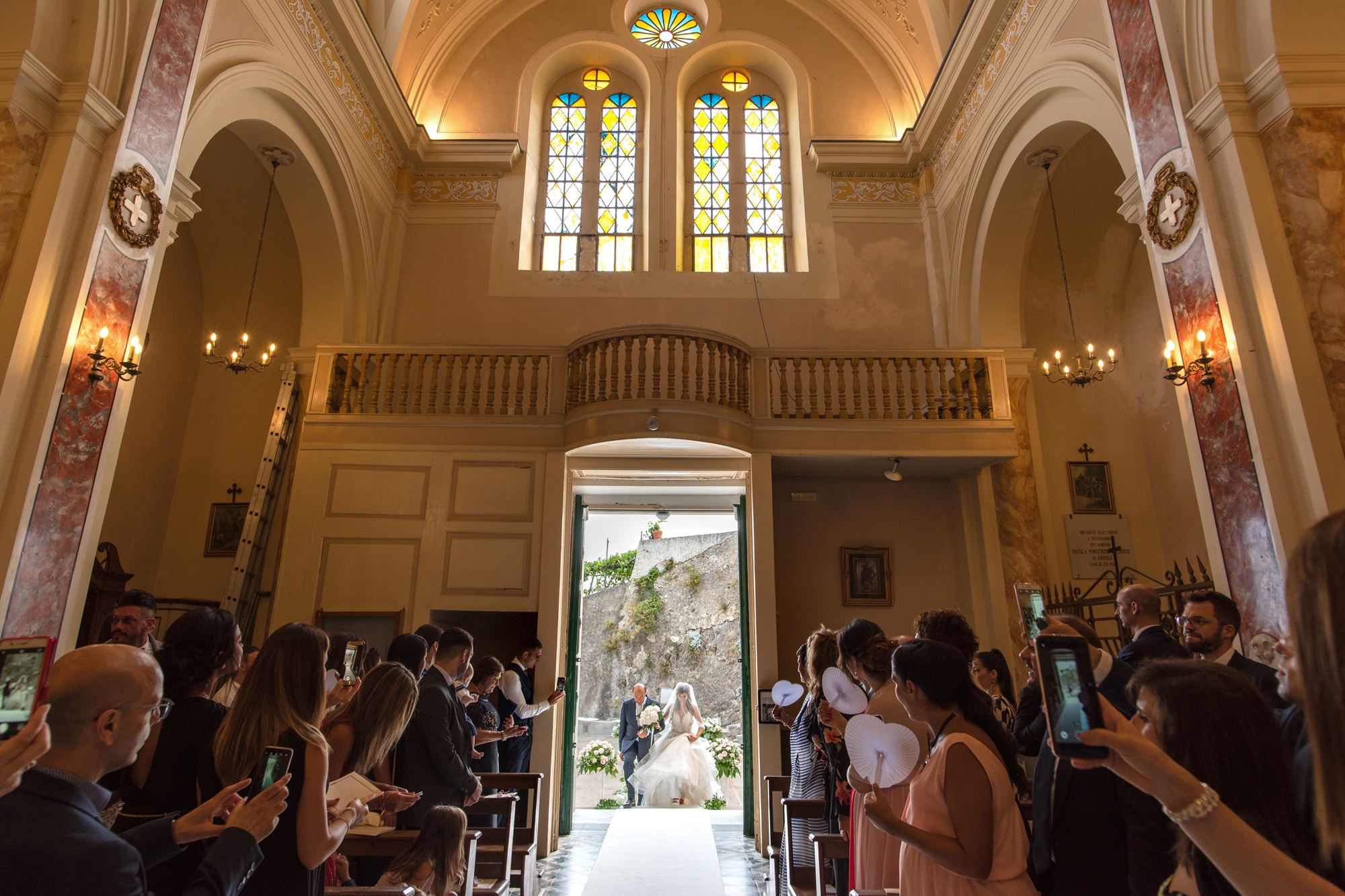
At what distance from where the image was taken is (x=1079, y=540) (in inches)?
353

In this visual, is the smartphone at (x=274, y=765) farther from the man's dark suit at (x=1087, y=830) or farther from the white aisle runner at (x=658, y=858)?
the white aisle runner at (x=658, y=858)

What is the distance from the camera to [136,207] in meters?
5.20

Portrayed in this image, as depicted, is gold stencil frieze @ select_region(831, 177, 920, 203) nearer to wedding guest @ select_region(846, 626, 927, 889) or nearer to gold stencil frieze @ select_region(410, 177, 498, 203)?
gold stencil frieze @ select_region(410, 177, 498, 203)

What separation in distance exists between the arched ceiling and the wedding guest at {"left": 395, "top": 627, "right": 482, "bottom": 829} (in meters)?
9.11

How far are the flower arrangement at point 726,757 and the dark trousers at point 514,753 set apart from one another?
5.22m

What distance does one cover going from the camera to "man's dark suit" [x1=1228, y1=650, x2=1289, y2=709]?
289 cm

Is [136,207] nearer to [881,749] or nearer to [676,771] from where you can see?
[881,749]

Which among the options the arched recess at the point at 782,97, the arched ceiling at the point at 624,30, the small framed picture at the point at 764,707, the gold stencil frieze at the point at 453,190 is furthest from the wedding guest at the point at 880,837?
the arched ceiling at the point at 624,30

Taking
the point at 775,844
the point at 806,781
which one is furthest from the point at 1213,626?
the point at 775,844

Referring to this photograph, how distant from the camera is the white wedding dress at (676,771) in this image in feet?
31.6

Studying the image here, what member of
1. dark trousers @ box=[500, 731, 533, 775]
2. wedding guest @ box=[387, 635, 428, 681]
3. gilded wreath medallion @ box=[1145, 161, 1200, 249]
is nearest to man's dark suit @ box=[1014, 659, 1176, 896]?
wedding guest @ box=[387, 635, 428, 681]

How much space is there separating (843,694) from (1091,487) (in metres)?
7.59

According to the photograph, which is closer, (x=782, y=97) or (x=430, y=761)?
(x=430, y=761)

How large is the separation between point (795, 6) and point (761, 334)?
527 centimetres
